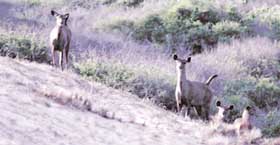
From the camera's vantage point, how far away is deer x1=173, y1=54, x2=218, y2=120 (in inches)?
575

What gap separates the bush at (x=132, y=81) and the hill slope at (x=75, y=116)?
1.37 meters

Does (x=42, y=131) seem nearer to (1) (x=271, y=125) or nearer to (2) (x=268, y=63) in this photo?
(1) (x=271, y=125)

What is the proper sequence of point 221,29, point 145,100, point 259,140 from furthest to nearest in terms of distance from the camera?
point 221,29 → point 145,100 → point 259,140

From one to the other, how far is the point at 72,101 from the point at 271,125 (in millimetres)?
5826

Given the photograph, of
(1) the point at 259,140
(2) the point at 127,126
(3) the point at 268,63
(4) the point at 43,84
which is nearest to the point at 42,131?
(2) the point at 127,126

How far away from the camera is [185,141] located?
11250mm

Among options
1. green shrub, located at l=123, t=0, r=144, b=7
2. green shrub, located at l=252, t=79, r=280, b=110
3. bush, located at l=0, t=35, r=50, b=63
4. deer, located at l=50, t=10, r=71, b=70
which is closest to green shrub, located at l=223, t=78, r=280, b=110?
green shrub, located at l=252, t=79, r=280, b=110

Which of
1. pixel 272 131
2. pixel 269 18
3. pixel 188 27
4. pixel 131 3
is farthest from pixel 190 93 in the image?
pixel 131 3

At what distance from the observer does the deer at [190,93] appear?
575 inches

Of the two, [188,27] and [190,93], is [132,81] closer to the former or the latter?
[190,93]

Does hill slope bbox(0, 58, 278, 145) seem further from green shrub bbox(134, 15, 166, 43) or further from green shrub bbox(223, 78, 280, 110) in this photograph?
green shrub bbox(134, 15, 166, 43)

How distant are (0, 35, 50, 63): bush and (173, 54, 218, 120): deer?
149 inches

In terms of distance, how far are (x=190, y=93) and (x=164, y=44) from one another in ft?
30.4

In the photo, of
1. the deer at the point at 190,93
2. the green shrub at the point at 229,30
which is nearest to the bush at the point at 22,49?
the deer at the point at 190,93
